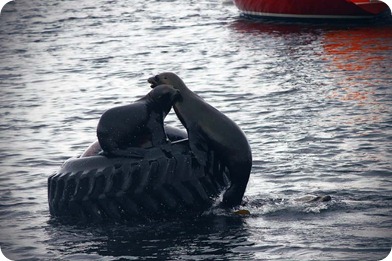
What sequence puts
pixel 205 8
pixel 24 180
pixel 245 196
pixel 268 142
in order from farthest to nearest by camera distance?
pixel 205 8 < pixel 268 142 < pixel 24 180 < pixel 245 196

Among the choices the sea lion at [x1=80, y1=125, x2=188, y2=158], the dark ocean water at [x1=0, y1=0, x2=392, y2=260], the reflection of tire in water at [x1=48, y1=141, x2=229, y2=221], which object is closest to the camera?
the dark ocean water at [x1=0, y1=0, x2=392, y2=260]

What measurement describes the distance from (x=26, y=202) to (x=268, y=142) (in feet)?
13.4

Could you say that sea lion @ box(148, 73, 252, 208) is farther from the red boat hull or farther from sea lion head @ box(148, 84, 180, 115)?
the red boat hull

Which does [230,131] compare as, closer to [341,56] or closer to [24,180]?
[24,180]

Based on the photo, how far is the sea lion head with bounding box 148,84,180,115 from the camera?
12.7 meters

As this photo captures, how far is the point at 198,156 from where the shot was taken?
41.2 ft

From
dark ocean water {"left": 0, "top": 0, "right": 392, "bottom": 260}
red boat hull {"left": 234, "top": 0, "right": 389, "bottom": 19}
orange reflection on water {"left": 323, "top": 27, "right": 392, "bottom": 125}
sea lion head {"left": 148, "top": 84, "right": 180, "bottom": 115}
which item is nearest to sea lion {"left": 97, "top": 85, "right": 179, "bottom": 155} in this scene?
sea lion head {"left": 148, "top": 84, "right": 180, "bottom": 115}

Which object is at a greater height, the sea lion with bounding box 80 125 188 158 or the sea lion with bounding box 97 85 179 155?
the sea lion with bounding box 97 85 179 155

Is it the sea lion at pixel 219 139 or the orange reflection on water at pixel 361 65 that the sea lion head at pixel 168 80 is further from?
the orange reflection on water at pixel 361 65

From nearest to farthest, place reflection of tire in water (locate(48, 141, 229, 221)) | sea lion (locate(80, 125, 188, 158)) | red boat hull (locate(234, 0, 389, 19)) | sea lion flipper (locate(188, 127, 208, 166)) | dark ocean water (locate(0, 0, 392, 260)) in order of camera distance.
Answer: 1. dark ocean water (locate(0, 0, 392, 260))
2. reflection of tire in water (locate(48, 141, 229, 221))
3. sea lion flipper (locate(188, 127, 208, 166))
4. sea lion (locate(80, 125, 188, 158))
5. red boat hull (locate(234, 0, 389, 19))

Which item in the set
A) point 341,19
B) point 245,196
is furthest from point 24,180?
point 341,19

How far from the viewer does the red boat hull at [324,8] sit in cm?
2625

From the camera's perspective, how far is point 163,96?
41.8 feet

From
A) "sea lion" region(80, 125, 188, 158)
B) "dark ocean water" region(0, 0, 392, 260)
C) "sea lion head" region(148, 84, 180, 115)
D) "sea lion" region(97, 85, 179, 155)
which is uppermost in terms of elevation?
"sea lion head" region(148, 84, 180, 115)
